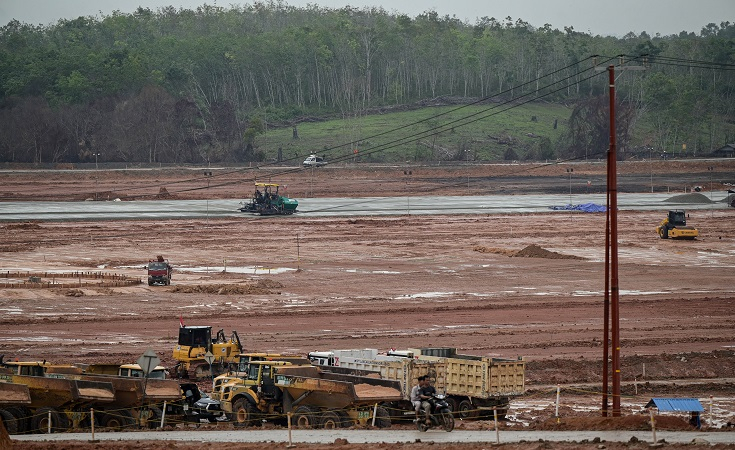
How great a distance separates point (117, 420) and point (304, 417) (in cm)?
388

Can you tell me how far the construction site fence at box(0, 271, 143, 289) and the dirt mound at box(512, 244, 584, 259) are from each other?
Answer: 21091 millimetres

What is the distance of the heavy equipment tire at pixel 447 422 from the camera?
19.2 meters

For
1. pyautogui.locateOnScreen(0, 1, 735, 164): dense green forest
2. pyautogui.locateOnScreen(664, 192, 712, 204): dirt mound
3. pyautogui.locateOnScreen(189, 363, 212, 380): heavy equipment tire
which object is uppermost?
pyautogui.locateOnScreen(0, 1, 735, 164): dense green forest

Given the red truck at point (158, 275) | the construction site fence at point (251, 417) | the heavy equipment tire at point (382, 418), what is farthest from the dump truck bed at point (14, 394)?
the red truck at point (158, 275)

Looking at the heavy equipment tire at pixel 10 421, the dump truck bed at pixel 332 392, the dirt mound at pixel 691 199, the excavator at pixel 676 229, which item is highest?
the dirt mound at pixel 691 199

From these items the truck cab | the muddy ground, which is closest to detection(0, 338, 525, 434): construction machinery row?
the muddy ground

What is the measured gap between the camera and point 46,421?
2067 centimetres

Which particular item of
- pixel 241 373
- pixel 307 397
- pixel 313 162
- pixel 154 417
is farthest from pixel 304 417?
pixel 313 162

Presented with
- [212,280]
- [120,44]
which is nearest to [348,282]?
[212,280]

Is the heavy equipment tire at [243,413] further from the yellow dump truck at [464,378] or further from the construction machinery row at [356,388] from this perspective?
the yellow dump truck at [464,378]

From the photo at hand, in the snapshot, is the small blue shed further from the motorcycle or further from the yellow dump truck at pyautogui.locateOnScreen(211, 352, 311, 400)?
the yellow dump truck at pyautogui.locateOnScreen(211, 352, 311, 400)

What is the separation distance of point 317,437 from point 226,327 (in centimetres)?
1644

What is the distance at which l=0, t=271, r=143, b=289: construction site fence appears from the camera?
43.1 m

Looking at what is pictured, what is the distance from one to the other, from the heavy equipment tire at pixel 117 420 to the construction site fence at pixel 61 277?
2292 cm
